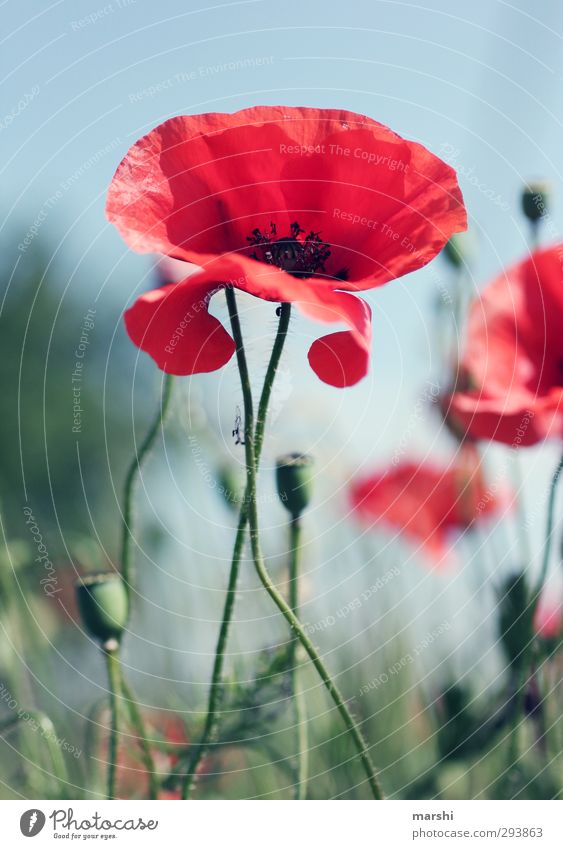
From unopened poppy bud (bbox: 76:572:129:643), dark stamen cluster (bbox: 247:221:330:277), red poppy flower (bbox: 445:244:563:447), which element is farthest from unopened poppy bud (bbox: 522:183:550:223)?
unopened poppy bud (bbox: 76:572:129:643)

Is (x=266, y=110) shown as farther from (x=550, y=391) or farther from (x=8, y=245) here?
(x=8, y=245)

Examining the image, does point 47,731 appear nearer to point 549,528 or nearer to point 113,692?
point 113,692

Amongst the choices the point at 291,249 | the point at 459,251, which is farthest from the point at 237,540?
the point at 459,251

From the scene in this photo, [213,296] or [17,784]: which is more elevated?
[213,296]

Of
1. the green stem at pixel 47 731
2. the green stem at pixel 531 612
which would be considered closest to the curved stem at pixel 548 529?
the green stem at pixel 531 612
